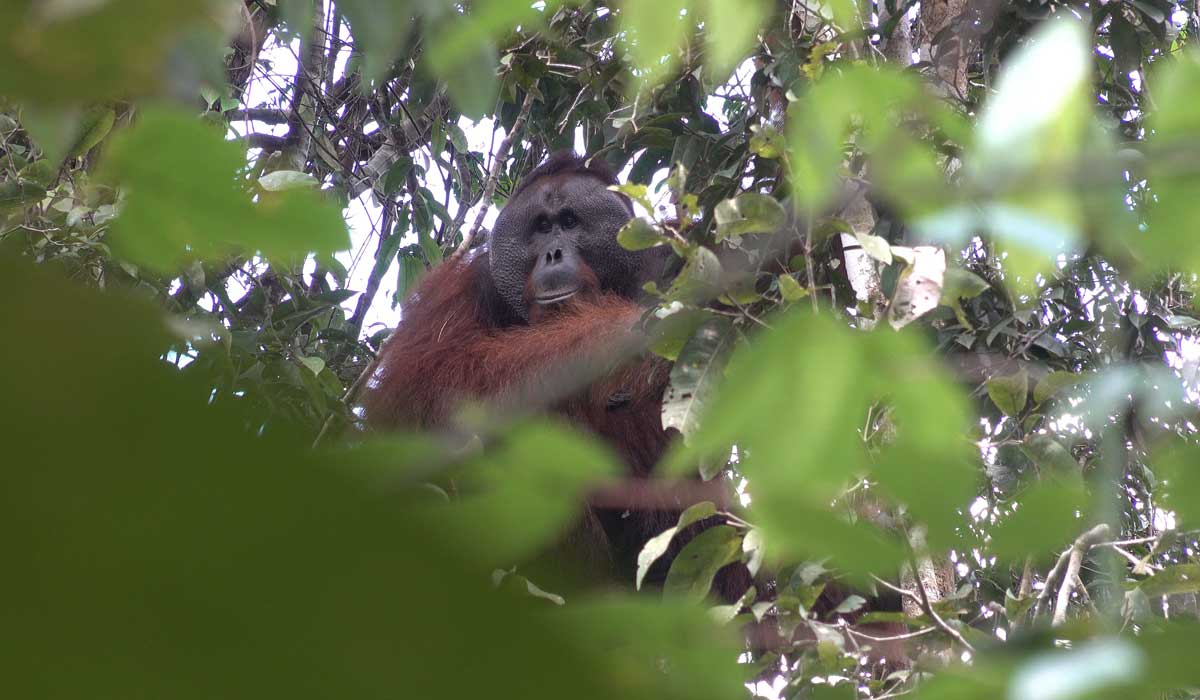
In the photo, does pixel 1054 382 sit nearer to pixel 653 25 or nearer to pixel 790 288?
pixel 790 288

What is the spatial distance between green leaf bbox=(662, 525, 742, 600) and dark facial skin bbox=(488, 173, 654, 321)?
76.1 inches

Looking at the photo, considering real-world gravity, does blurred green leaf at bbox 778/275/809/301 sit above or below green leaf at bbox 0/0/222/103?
above

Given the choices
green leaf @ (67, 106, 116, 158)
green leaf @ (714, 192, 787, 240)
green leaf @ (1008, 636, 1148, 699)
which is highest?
green leaf @ (67, 106, 116, 158)

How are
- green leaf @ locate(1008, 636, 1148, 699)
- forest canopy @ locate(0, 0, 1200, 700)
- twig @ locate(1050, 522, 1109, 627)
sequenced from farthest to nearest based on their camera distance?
twig @ locate(1050, 522, 1109, 627)
green leaf @ locate(1008, 636, 1148, 699)
forest canopy @ locate(0, 0, 1200, 700)

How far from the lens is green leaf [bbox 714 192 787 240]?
186 cm

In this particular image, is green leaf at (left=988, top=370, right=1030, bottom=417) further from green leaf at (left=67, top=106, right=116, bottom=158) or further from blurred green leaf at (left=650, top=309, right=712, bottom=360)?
green leaf at (left=67, top=106, right=116, bottom=158)

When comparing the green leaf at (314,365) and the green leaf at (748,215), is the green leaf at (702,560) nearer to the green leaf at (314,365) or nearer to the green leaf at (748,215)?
the green leaf at (748,215)

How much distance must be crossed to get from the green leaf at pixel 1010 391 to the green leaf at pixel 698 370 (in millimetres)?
461

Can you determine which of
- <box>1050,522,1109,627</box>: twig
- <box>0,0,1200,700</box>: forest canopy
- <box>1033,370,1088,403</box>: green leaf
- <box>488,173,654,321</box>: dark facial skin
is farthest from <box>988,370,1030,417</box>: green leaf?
<box>488,173,654,321</box>: dark facial skin

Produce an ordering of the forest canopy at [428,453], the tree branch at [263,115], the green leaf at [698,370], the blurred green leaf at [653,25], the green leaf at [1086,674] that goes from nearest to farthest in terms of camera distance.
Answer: the forest canopy at [428,453] < the green leaf at [1086,674] < the blurred green leaf at [653,25] < the green leaf at [698,370] < the tree branch at [263,115]

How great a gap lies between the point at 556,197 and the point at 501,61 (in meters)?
0.62

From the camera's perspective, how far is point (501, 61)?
3500 mm

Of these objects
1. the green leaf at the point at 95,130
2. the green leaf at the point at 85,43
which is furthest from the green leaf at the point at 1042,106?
the green leaf at the point at 95,130

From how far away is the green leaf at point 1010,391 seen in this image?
199 centimetres
